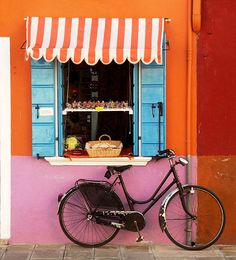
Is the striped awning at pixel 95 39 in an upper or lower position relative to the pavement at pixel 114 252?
upper

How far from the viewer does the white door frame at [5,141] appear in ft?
20.9

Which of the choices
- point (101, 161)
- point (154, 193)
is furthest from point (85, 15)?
point (154, 193)

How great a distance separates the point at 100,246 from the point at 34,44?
2.56 metres

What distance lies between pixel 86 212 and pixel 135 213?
0.63 meters

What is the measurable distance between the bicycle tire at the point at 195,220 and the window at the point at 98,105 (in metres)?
0.77

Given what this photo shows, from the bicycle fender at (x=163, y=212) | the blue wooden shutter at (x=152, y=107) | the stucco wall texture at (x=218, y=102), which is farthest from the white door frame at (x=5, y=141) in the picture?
the stucco wall texture at (x=218, y=102)

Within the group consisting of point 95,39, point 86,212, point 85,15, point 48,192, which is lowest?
point 86,212

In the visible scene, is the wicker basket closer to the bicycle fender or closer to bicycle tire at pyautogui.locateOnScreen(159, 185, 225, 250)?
the bicycle fender

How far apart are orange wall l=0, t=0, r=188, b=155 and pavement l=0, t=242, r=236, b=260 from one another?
1.37 meters

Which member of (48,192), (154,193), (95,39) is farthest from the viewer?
(48,192)

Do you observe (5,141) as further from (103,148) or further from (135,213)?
(135,213)

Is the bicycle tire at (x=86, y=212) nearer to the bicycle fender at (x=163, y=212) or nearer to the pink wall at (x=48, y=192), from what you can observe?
the pink wall at (x=48, y=192)

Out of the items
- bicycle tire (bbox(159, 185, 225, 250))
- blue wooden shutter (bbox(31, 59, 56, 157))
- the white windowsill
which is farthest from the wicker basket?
bicycle tire (bbox(159, 185, 225, 250))

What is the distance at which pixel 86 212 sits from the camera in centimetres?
639
